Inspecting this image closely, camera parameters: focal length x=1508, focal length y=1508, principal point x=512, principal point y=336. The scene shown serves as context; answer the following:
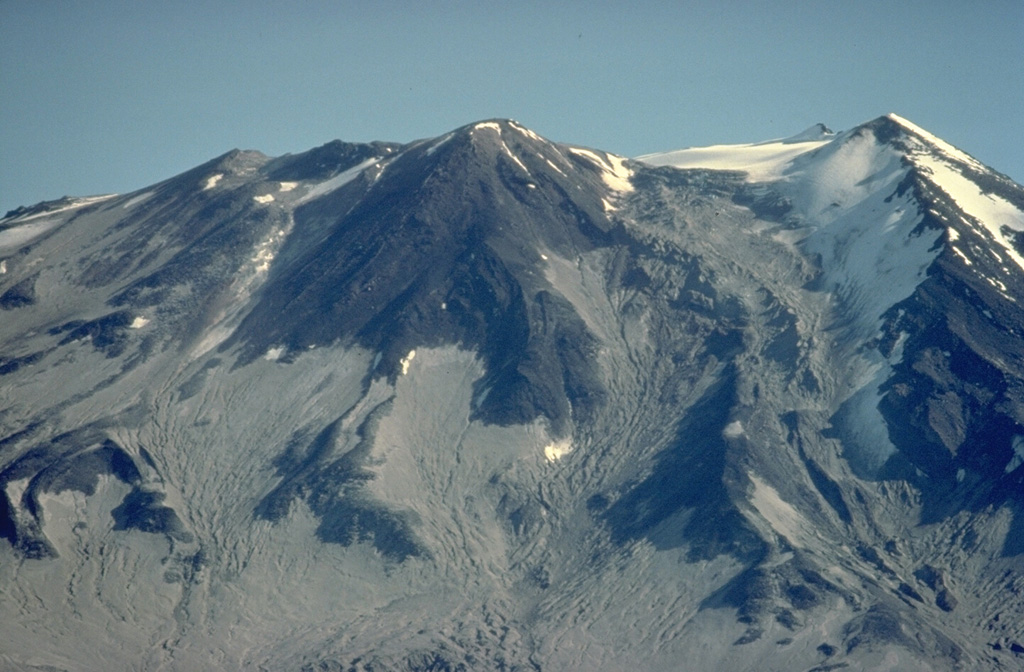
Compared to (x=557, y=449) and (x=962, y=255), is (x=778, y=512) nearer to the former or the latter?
(x=557, y=449)

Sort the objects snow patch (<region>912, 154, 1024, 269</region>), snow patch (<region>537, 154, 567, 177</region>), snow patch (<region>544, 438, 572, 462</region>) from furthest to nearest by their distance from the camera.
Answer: snow patch (<region>537, 154, 567, 177</region>) → snow patch (<region>912, 154, 1024, 269</region>) → snow patch (<region>544, 438, 572, 462</region>)

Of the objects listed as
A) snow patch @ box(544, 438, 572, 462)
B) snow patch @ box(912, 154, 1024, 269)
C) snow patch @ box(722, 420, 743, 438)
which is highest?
snow patch @ box(912, 154, 1024, 269)

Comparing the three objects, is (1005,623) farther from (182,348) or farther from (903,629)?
(182,348)

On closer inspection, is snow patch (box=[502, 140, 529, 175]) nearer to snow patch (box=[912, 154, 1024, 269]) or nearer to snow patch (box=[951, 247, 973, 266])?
snow patch (box=[912, 154, 1024, 269])

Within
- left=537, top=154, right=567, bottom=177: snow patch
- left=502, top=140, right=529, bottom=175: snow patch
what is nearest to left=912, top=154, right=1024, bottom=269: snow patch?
left=537, top=154, right=567, bottom=177: snow patch

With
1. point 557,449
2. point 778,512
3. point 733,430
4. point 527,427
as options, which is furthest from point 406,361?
point 778,512

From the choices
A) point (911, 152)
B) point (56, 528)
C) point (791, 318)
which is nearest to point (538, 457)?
point (791, 318)

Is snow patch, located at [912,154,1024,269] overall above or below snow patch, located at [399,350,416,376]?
above
